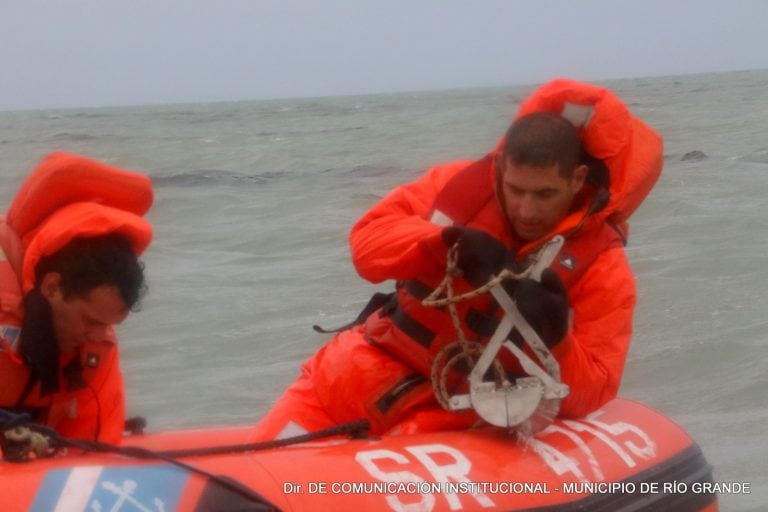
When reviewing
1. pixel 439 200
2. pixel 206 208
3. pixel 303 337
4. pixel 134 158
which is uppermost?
pixel 439 200

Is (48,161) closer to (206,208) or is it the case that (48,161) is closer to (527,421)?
(527,421)

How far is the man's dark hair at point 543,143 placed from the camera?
258cm

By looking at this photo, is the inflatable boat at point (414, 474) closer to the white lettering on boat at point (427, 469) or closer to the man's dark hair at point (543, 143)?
the white lettering on boat at point (427, 469)

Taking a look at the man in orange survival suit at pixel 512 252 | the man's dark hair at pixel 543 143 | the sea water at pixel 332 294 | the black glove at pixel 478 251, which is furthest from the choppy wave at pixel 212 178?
the black glove at pixel 478 251

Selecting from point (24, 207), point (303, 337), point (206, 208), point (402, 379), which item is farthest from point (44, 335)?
point (206, 208)

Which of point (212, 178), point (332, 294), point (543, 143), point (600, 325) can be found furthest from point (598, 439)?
point (212, 178)

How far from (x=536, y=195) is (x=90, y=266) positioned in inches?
36.1

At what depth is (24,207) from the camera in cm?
257

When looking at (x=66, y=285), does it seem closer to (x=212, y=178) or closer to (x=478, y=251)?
(x=478, y=251)

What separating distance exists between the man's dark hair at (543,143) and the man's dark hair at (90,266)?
0.82 metres

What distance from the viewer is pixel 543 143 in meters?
2.59

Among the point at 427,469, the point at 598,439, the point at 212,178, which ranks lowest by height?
the point at 212,178

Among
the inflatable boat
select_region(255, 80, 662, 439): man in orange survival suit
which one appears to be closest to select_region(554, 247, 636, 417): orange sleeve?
select_region(255, 80, 662, 439): man in orange survival suit

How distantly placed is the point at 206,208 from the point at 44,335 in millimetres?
8819
